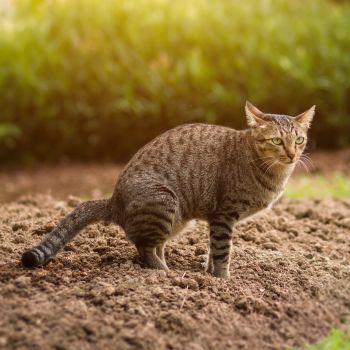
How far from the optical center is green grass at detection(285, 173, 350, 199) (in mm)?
7711

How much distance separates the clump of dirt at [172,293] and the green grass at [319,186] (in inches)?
67.3

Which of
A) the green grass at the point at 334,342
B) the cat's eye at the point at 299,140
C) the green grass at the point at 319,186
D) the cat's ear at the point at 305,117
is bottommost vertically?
the green grass at the point at 319,186

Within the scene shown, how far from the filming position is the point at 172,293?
441 cm

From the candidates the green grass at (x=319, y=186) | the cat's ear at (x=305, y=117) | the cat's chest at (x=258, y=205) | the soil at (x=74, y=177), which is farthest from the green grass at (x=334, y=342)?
the soil at (x=74, y=177)

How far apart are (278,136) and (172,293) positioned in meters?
1.46

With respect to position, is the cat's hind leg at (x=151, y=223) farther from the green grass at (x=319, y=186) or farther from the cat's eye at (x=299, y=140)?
the green grass at (x=319, y=186)

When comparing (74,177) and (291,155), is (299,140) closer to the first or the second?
(291,155)

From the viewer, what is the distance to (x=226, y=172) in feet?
17.3

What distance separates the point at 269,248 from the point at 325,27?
5649 millimetres

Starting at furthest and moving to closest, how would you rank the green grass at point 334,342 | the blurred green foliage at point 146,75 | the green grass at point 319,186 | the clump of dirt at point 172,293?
1. the blurred green foliage at point 146,75
2. the green grass at point 319,186
3. the green grass at point 334,342
4. the clump of dirt at point 172,293

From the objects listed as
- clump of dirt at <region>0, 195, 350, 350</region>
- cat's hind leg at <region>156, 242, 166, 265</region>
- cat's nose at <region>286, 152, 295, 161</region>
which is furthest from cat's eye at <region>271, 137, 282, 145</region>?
cat's hind leg at <region>156, 242, 166, 265</region>

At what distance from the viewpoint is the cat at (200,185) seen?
4934mm

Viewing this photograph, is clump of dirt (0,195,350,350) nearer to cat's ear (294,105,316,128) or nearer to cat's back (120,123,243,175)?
cat's back (120,123,243,175)

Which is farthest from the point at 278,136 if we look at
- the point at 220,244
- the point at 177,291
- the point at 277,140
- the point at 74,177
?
the point at 74,177
